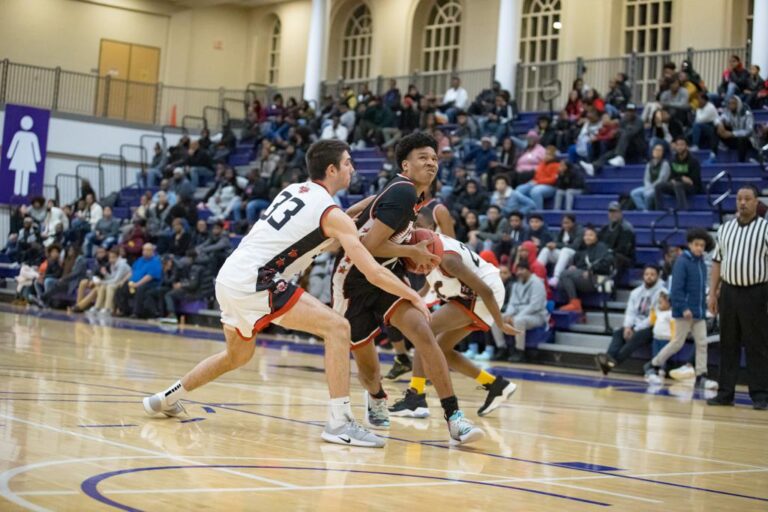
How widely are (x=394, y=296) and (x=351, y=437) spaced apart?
1206 millimetres

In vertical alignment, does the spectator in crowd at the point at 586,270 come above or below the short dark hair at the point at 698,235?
below

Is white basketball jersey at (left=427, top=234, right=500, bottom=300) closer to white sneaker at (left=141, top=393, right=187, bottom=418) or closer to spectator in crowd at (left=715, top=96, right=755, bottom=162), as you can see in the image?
white sneaker at (left=141, top=393, right=187, bottom=418)

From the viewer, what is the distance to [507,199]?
54.8 feet

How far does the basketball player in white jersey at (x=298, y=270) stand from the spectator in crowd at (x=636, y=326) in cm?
800

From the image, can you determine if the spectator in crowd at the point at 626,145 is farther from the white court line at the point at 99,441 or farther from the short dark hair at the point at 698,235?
the white court line at the point at 99,441

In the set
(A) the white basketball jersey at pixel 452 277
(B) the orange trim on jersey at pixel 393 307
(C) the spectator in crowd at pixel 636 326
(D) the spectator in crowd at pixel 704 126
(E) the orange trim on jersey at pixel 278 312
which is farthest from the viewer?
(D) the spectator in crowd at pixel 704 126

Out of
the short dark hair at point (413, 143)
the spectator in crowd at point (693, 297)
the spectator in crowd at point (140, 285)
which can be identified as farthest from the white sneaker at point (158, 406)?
the spectator in crowd at point (140, 285)

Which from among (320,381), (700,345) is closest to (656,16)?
(700,345)

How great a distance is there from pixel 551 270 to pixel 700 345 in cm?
334

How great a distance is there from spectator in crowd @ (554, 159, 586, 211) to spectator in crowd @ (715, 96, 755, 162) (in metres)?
2.22

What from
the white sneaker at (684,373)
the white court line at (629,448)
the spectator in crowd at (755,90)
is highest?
the spectator in crowd at (755,90)

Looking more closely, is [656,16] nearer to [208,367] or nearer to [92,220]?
[92,220]

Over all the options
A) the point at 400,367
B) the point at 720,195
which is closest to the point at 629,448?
the point at 400,367

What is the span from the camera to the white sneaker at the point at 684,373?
41.2ft
